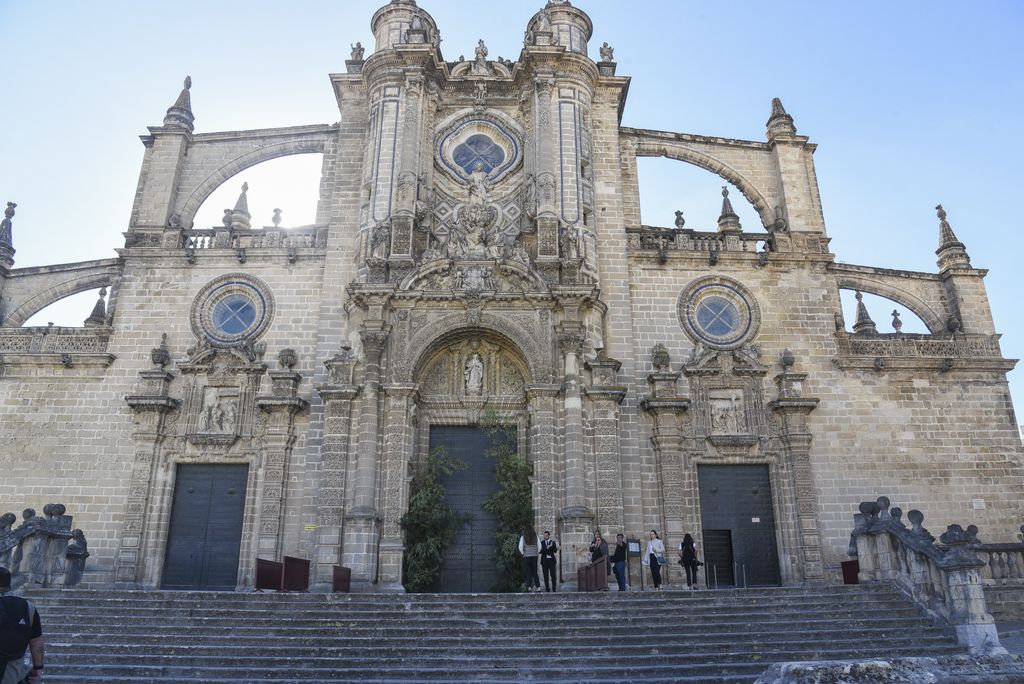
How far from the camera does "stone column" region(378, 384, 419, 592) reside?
54.9ft

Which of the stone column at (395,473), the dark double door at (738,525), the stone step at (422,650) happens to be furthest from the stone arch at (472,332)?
the stone step at (422,650)

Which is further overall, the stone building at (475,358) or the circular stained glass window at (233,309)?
the circular stained glass window at (233,309)

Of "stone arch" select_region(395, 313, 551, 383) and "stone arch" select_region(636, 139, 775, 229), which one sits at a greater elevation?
"stone arch" select_region(636, 139, 775, 229)

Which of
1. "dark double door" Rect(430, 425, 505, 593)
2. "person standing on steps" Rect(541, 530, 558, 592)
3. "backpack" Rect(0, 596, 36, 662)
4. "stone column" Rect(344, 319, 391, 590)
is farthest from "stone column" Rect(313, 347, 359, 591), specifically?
"backpack" Rect(0, 596, 36, 662)

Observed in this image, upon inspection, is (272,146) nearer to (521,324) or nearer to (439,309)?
(439,309)

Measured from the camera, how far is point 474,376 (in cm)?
1927

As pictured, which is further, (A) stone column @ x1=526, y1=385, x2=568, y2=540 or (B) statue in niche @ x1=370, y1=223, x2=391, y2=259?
(B) statue in niche @ x1=370, y1=223, x2=391, y2=259

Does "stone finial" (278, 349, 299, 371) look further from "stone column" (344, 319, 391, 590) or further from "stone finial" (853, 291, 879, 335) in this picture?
"stone finial" (853, 291, 879, 335)

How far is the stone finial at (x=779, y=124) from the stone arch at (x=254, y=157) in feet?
44.4

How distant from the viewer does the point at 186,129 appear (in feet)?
73.5

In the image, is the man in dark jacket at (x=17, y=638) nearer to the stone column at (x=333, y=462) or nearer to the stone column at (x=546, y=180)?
the stone column at (x=333, y=462)

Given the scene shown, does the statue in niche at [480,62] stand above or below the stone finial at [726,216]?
above

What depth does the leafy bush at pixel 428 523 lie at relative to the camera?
1698 cm

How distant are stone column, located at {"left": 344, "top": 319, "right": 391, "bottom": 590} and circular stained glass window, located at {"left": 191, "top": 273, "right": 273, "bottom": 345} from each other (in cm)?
360
